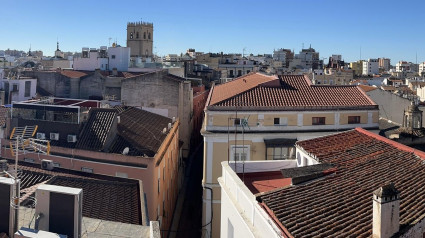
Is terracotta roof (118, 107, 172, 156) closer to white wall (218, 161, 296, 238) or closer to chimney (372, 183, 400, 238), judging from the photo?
white wall (218, 161, 296, 238)

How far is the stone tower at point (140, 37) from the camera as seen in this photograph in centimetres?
10762

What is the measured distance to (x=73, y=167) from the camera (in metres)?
25.2

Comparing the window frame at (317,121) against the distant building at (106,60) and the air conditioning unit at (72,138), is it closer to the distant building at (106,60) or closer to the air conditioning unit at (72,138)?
the air conditioning unit at (72,138)

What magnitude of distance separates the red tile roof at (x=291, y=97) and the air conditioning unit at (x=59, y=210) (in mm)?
15879

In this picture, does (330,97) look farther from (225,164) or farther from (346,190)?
(346,190)

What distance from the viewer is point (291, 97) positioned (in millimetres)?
28156

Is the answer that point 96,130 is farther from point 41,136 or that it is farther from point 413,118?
point 413,118

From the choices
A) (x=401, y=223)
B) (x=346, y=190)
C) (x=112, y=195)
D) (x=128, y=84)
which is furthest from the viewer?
(x=128, y=84)

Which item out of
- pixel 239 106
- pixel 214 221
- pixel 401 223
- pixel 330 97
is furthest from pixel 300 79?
pixel 401 223

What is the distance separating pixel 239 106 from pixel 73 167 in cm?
936

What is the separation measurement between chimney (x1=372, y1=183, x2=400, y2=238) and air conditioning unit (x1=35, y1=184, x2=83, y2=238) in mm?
6184

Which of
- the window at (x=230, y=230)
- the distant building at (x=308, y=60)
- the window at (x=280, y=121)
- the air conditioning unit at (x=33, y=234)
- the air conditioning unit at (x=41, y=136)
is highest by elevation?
the distant building at (x=308, y=60)

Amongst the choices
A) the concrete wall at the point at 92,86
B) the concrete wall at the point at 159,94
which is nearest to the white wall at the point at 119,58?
the concrete wall at the point at 92,86

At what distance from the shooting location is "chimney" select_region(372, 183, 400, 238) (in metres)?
9.23
